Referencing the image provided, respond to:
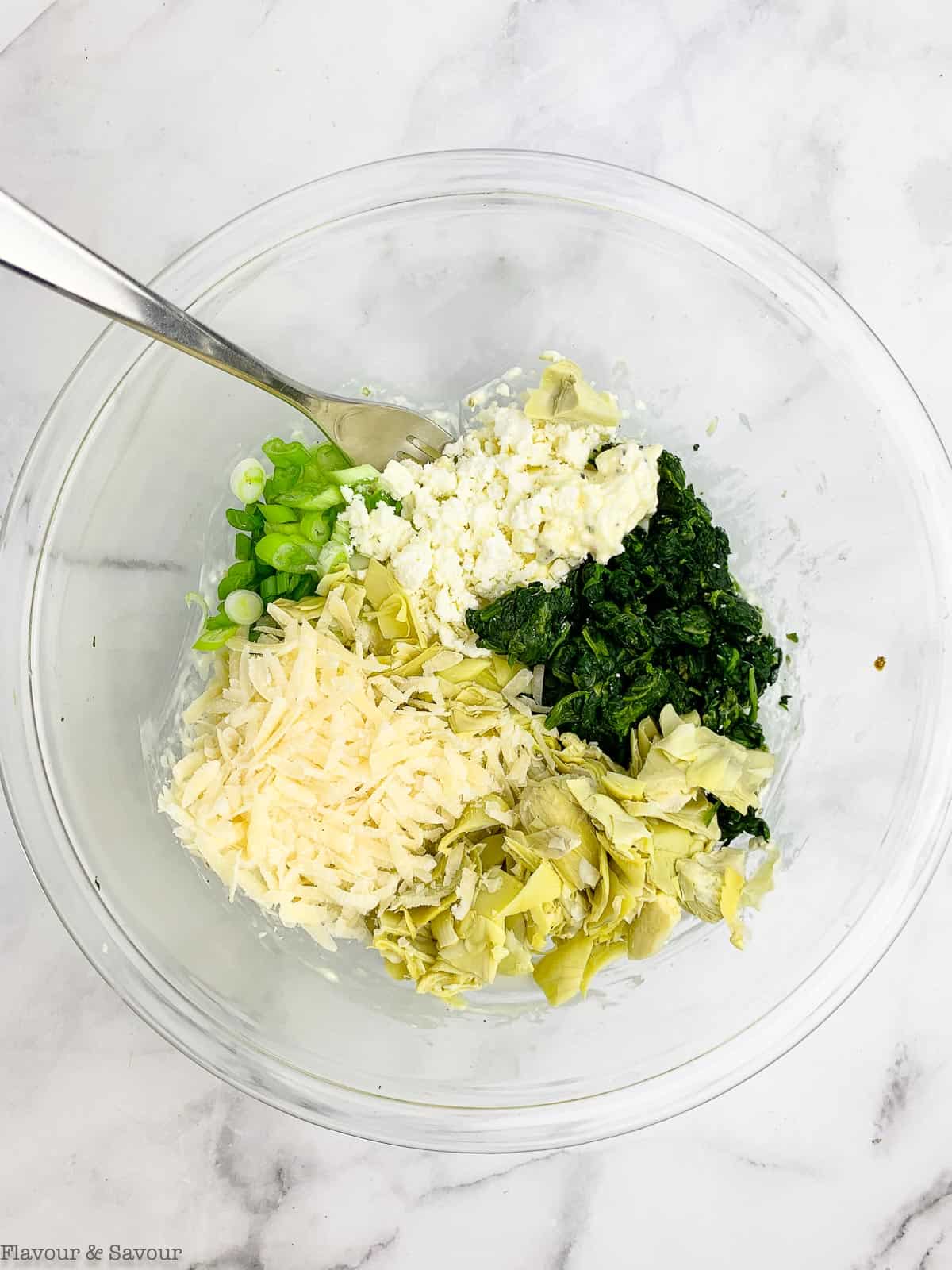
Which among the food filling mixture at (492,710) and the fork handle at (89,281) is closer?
the fork handle at (89,281)

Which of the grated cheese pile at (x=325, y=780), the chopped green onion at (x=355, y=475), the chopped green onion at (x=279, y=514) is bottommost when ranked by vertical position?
the grated cheese pile at (x=325, y=780)

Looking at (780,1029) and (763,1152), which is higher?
(780,1029)

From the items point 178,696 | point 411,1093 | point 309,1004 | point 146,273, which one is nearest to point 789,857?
point 411,1093

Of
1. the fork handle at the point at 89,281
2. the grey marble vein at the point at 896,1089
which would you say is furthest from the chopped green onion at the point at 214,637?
the grey marble vein at the point at 896,1089

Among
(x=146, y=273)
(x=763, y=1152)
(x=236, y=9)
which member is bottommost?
(x=763, y=1152)

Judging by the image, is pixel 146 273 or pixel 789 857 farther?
pixel 146 273

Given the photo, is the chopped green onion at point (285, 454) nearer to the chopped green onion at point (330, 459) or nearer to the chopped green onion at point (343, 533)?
the chopped green onion at point (330, 459)

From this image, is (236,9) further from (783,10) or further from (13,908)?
(13,908)
